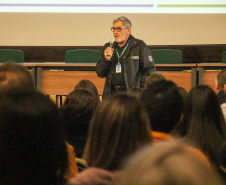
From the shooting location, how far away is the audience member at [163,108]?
1.47 meters

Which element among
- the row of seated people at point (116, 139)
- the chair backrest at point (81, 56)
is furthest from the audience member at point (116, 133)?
the chair backrest at point (81, 56)

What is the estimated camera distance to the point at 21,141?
0.76 metres

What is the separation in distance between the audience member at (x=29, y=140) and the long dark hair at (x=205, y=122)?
2.64 ft

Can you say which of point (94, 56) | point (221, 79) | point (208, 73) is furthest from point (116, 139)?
point (94, 56)

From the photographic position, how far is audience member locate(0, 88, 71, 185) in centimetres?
75

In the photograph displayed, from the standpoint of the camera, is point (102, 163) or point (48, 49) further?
point (48, 49)

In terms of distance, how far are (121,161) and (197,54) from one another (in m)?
5.35

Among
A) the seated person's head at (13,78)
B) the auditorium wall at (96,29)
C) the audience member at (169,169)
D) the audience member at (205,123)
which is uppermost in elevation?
the auditorium wall at (96,29)

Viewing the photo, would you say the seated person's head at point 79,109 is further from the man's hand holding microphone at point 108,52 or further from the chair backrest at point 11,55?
the chair backrest at point 11,55

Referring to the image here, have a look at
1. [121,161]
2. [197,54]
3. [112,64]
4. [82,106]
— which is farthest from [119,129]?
[197,54]

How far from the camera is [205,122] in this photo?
4.99ft

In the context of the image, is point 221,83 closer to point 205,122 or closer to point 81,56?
point 205,122

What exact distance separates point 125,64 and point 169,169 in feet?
10.4

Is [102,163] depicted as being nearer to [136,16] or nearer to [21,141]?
[21,141]
